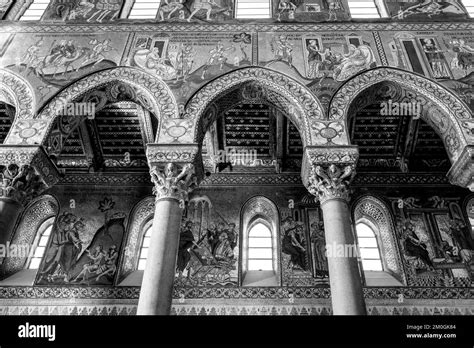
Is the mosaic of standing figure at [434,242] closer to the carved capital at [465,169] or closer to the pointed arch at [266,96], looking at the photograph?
the carved capital at [465,169]

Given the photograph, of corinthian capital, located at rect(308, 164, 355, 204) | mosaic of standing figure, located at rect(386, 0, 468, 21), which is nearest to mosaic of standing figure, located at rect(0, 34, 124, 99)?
A: corinthian capital, located at rect(308, 164, 355, 204)

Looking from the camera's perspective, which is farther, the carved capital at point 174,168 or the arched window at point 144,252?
the arched window at point 144,252

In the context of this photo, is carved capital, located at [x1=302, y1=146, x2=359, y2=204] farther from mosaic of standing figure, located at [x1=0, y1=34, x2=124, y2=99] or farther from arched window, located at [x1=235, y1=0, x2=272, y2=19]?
arched window, located at [x1=235, y1=0, x2=272, y2=19]

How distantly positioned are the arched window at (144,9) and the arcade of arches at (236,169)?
95 cm

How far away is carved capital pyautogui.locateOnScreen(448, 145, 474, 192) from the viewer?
8195 millimetres

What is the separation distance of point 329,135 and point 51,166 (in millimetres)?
5568

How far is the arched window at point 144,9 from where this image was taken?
11.9 meters

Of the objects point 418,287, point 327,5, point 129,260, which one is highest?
point 327,5

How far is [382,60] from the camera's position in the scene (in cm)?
998

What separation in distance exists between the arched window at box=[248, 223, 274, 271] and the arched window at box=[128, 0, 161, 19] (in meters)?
6.44

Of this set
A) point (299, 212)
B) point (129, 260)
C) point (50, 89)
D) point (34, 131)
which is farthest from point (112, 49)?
point (299, 212)

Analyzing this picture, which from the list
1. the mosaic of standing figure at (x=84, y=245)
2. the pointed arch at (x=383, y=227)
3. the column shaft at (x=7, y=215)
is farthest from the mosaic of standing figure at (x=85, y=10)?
the pointed arch at (x=383, y=227)
